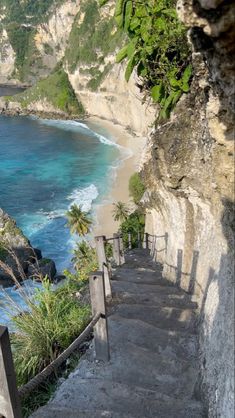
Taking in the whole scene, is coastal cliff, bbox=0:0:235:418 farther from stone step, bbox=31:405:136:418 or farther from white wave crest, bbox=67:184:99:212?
white wave crest, bbox=67:184:99:212

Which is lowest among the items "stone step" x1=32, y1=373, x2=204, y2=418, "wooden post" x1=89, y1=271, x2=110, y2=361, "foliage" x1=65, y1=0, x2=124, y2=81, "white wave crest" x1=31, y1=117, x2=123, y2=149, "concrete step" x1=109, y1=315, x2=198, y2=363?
"white wave crest" x1=31, y1=117, x2=123, y2=149

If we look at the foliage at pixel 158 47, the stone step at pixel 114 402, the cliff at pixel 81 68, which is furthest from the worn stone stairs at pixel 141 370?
the cliff at pixel 81 68

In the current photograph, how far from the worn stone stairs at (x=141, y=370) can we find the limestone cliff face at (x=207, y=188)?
0.37 metres

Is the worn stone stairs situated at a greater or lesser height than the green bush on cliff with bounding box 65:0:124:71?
lesser

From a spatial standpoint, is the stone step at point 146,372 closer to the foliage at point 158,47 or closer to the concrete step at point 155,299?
the concrete step at point 155,299

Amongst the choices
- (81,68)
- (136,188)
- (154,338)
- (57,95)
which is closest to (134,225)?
(136,188)

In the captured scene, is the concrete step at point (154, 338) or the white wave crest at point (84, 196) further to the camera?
the white wave crest at point (84, 196)

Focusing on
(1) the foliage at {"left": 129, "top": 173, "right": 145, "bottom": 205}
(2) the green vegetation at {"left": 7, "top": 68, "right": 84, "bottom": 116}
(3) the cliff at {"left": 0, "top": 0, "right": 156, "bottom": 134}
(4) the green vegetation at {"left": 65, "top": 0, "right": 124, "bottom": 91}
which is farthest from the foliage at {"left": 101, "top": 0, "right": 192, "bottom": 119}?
(2) the green vegetation at {"left": 7, "top": 68, "right": 84, "bottom": 116}

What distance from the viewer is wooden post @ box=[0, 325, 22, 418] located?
11.6 ft

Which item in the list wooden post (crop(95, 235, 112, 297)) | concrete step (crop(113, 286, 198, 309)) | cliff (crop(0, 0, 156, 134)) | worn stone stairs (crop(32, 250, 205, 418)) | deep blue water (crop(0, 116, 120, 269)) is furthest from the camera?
cliff (crop(0, 0, 156, 134))

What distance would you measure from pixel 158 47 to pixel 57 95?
92.8 metres

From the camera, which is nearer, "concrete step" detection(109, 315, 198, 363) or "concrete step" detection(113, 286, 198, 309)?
"concrete step" detection(109, 315, 198, 363)

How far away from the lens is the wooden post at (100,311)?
19.3 feet

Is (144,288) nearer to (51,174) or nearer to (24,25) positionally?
(51,174)
